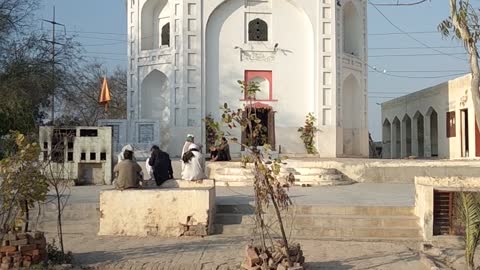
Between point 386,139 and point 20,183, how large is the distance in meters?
37.2

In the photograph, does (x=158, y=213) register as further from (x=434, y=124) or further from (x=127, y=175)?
(x=434, y=124)

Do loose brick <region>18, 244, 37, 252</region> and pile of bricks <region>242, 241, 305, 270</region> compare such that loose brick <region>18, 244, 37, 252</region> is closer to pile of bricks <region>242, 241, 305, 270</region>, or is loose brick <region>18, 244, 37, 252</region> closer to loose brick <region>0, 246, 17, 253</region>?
loose brick <region>0, 246, 17, 253</region>

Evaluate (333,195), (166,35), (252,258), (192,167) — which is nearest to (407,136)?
(166,35)

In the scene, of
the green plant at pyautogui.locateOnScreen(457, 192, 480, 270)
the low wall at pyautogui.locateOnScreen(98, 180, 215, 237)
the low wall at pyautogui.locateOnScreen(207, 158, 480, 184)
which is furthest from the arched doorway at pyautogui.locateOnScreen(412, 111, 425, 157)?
the green plant at pyautogui.locateOnScreen(457, 192, 480, 270)

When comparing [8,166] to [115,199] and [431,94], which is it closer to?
[115,199]

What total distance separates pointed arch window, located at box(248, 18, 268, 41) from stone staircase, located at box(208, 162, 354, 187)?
349 inches

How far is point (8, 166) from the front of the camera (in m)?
8.08

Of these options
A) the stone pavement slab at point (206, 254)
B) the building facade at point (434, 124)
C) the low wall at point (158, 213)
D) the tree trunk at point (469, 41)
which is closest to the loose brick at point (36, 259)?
the stone pavement slab at point (206, 254)

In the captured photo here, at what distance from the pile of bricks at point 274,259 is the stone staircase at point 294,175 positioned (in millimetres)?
9034

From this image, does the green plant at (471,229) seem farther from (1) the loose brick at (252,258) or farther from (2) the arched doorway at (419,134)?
(2) the arched doorway at (419,134)

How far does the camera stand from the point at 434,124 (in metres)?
33.2

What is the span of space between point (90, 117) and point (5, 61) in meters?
19.8

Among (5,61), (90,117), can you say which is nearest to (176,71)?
(5,61)

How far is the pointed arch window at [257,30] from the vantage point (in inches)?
1003
